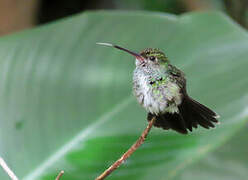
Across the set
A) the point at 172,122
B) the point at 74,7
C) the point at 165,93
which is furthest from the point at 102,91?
the point at 74,7

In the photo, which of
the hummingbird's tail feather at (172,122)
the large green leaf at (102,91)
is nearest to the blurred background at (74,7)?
the large green leaf at (102,91)

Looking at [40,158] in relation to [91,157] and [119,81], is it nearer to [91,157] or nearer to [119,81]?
[91,157]

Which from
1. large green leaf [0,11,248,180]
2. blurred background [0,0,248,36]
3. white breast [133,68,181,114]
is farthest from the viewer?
blurred background [0,0,248,36]

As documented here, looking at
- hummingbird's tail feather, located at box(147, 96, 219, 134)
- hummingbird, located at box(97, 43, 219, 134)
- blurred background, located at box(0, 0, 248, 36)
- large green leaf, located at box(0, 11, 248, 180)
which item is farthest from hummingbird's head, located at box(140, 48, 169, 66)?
blurred background, located at box(0, 0, 248, 36)

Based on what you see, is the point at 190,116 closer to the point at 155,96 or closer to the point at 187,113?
the point at 187,113

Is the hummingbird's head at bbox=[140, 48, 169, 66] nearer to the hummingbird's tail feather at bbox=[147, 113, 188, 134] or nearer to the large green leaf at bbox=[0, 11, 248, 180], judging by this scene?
the hummingbird's tail feather at bbox=[147, 113, 188, 134]

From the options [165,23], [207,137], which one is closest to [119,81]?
[165,23]

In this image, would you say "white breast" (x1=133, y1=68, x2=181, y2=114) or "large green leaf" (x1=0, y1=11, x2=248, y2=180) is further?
"large green leaf" (x1=0, y1=11, x2=248, y2=180)
